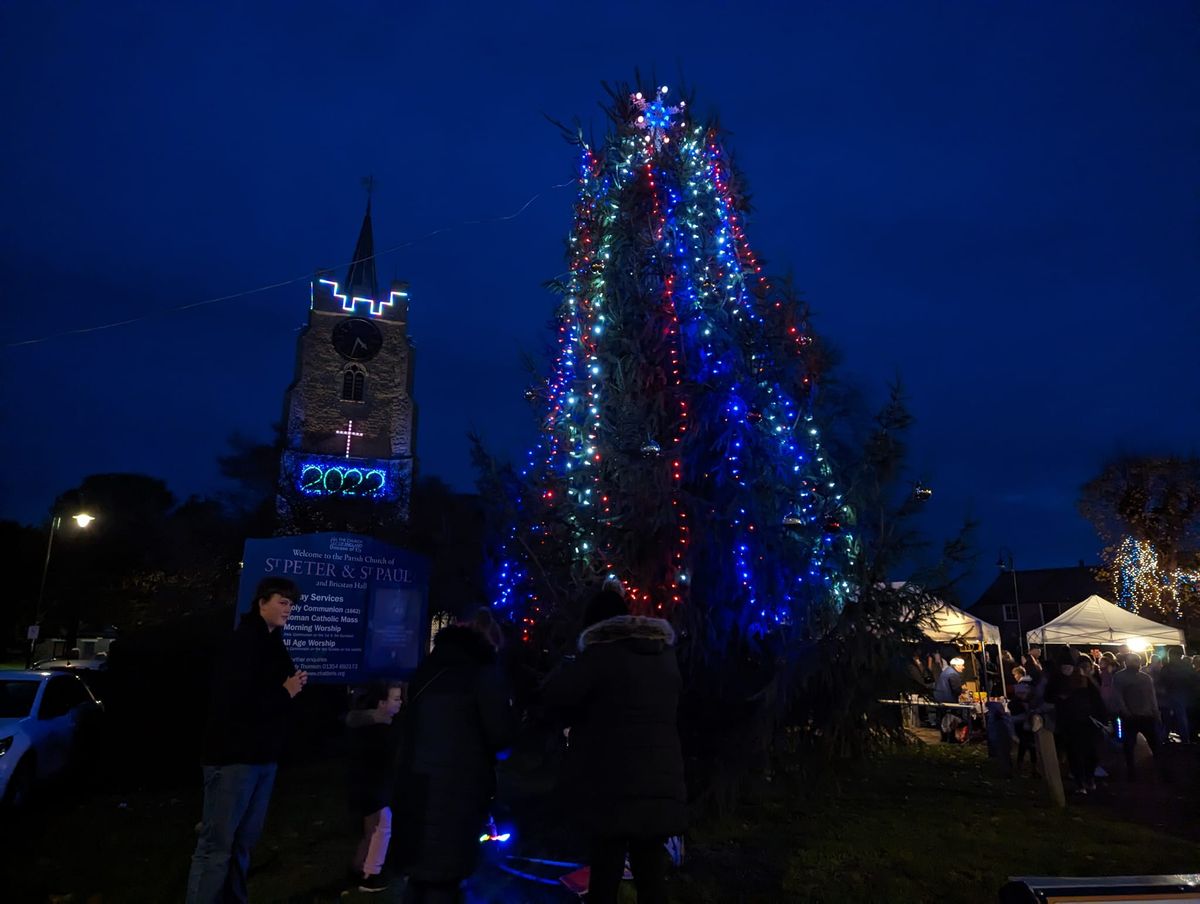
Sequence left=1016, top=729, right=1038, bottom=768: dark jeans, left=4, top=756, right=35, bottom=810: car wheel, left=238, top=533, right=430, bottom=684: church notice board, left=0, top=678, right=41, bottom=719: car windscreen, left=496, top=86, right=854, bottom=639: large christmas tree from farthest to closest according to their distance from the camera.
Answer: left=1016, top=729, right=1038, bottom=768: dark jeans, left=238, top=533, right=430, bottom=684: church notice board, left=0, top=678, right=41, bottom=719: car windscreen, left=4, top=756, right=35, bottom=810: car wheel, left=496, top=86, right=854, bottom=639: large christmas tree

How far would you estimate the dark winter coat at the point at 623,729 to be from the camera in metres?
3.31

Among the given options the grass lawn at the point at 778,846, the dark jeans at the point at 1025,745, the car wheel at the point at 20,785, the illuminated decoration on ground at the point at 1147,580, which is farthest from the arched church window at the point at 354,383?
the dark jeans at the point at 1025,745

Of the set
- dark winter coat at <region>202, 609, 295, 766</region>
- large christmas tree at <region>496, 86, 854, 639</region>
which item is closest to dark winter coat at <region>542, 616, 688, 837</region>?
dark winter coat at <region>202, 609, 295, 766</region>

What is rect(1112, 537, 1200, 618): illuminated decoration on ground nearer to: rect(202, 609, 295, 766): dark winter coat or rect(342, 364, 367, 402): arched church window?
rect(202, 609, 295, 766): dark winter coat

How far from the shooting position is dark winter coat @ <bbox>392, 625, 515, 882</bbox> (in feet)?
10.6

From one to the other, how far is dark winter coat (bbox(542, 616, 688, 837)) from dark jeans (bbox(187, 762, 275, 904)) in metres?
1.88

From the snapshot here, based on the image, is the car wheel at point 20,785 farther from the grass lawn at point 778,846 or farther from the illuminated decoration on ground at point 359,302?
the illuminated decoration on ground at point 359,302

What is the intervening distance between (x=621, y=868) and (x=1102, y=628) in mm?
19806

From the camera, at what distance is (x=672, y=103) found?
841cm

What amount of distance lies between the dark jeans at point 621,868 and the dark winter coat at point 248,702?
1923 millimetres

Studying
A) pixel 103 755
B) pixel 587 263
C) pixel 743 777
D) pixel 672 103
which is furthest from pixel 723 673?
pixel 103 755

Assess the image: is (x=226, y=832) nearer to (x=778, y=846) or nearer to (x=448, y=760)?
(x=448, y=760)

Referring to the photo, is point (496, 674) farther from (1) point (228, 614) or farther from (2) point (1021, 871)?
(1) point (228, 614)

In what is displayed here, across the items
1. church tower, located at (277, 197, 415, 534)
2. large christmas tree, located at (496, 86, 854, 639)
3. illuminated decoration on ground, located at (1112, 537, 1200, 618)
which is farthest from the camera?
church tower, located at (277, 197, 415, 534)
